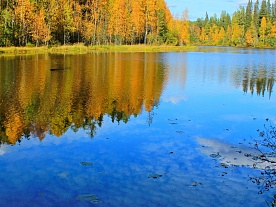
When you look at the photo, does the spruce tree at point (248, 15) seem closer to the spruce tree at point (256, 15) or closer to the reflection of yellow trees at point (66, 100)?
the spruce tree at point (256, 15)

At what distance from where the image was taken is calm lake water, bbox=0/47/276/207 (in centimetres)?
743

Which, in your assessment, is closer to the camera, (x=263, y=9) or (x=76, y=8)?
(x=76, y=8)

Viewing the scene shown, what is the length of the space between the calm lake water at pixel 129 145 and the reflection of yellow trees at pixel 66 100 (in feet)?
0.15

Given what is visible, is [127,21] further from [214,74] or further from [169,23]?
[214,74]

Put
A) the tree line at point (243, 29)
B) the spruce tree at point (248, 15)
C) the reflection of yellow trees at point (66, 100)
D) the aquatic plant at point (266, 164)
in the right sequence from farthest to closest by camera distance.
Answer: the spruce tree at point (248, 15) → the tree line at point (243, 29) → the reflection of yellow trees at point (66, 100) → the aquatic plant at point (266, 164)

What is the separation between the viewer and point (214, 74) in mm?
31297

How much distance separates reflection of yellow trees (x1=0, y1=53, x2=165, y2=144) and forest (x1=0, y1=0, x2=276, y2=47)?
3206 cm

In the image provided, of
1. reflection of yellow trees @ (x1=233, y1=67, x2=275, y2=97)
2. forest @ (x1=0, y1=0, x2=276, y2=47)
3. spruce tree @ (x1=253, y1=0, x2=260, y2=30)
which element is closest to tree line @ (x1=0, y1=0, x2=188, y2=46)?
forest @ (x1=0, y1=0, x2=276, y2=47)

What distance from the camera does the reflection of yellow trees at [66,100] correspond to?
12.8 metres

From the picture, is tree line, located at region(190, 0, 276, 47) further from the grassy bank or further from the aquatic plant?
the aquatic plant

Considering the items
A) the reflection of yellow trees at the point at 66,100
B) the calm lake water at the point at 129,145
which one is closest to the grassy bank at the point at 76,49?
the reflection of yellow trees at the point at 66,100

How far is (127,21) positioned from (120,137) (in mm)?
68486

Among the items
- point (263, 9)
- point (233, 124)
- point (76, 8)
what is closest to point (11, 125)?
point (233, 124)

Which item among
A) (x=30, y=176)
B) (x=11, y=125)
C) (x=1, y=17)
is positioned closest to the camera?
(x=30, y=176)
